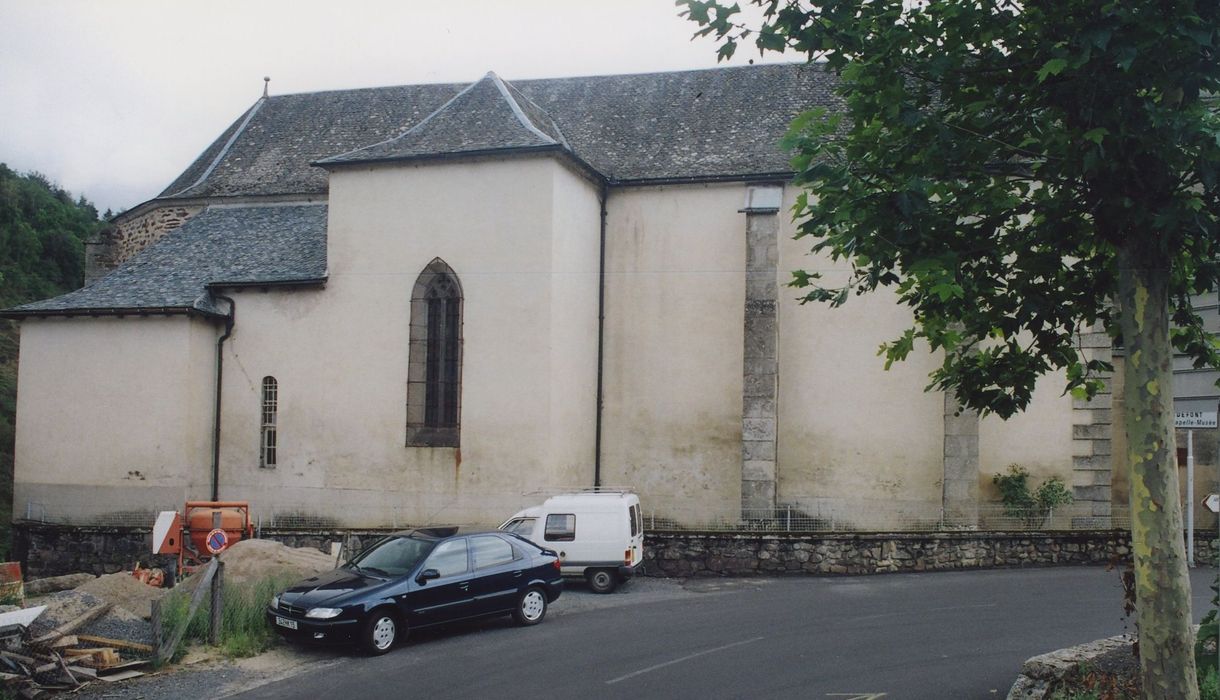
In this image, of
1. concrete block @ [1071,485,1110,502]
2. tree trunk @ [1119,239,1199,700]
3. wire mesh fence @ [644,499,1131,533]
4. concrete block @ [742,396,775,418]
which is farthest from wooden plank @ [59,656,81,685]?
concrete block @ [1071,485,1110,502]

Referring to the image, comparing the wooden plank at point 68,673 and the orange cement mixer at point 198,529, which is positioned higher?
the orange cement mixer at point 198,529

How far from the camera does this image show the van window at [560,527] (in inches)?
707

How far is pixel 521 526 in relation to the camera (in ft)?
60.2

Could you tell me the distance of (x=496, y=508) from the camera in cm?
2153

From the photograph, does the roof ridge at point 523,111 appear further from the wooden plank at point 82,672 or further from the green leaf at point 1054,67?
the green leaf at point 1054,67

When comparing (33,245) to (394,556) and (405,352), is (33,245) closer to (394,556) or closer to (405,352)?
(405,352)

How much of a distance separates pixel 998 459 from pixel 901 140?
51.6 ft

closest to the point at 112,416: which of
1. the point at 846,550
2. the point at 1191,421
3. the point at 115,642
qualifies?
the point at 115,642

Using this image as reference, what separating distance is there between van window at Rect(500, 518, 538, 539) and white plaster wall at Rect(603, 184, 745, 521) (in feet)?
17.9

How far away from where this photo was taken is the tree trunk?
7.92 metres

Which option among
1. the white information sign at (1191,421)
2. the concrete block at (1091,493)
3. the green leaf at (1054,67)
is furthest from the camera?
the concrete block at (1091,493)

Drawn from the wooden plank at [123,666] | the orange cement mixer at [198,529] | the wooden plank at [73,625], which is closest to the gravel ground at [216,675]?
the wooden plank at [123,666]

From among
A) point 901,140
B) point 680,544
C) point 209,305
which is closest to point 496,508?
point 680,544

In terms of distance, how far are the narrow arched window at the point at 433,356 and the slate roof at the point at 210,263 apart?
2.54 meters
